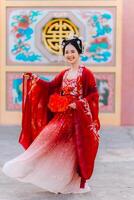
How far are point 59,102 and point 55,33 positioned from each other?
4.19 metres

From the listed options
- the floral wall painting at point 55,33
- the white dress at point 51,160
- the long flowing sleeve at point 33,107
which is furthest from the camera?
the floral wall painting at point 55,33

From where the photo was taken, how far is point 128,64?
348 inches

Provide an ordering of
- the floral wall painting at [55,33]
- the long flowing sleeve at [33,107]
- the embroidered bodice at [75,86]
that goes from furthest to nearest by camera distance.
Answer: the floral wall painting at [55,33] < the long flowing sleeve at [33,107] < the embroidered bodice at [75,86]

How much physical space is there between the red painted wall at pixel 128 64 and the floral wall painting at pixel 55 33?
0.18 m

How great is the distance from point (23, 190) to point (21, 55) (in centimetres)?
420

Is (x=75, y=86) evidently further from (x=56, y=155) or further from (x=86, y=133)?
(x=56, y=155)

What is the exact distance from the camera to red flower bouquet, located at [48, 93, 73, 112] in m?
4.73

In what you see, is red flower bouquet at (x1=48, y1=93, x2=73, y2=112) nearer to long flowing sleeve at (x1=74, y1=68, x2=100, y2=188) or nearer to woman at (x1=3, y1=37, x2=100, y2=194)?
woman at (x1=3, y1=37, x2=100, y2=194)

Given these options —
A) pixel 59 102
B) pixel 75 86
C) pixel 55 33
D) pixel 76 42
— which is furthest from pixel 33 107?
pixel 55 33

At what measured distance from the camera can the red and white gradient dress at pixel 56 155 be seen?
15.2ft

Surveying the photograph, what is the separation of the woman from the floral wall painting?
394 cm

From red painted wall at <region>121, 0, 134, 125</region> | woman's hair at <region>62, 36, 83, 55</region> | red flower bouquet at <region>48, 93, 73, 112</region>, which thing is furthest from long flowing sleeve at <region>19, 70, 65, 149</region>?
red painted wall at <region>121, 0, 134, 125</region>

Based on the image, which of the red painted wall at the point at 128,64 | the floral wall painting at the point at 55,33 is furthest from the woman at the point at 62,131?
the red painted wall at the point at 128,64

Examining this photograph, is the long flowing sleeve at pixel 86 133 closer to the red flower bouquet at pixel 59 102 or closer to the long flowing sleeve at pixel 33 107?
the red flower bouquet at pixel 59 102
